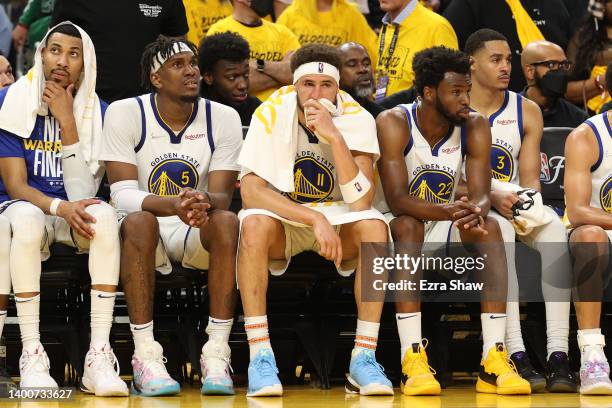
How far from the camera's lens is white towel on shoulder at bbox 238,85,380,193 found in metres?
5.91

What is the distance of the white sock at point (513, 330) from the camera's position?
5.96m

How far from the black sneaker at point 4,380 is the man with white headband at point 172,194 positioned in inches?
23.1

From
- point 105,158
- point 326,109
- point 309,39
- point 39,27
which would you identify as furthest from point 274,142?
point 39,27

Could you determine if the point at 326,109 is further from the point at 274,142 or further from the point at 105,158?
the point at 105,158

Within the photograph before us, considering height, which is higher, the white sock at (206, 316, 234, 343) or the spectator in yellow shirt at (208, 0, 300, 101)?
the spectator in yellow shirt at (208, 0, 300, 101)

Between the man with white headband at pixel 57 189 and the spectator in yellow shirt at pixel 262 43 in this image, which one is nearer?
the man with white headband at pixel 57 189

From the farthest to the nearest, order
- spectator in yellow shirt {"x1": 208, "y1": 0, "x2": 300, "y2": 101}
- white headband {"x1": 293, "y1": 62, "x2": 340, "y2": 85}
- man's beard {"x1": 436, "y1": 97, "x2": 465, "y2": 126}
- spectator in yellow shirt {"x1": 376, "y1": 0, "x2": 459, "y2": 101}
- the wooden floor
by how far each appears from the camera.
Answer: spectator in yellow shirt {"x1": 376, "y1": 0, "x2": 459, "y2": 101} → spectator in yellow shirt {"x1": 208, "y1": 0, "x2": 300, "y2": 101} → man's beard {"x1": 436, "y1": 97, "x2": 465, "y2": 126} → white headband {"x1": 293, "y1": 62, "x2": 340, "y2": 85} → the wooden floor

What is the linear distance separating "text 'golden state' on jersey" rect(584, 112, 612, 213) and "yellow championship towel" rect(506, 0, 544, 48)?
2.31 m

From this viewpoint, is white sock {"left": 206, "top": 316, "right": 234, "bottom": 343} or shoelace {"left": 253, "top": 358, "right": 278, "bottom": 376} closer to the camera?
shoelace {"left": 253, "top": 358, "right": 278, "bottom": 376}

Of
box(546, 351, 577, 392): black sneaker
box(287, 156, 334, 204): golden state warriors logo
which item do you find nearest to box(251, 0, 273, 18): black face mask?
box(287, 156, 334, 204): golden state warriors logo

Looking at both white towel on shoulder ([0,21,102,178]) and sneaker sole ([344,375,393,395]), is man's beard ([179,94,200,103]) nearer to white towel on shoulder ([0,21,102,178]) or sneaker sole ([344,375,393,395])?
white towel on shoulder ([0,21,102,178])

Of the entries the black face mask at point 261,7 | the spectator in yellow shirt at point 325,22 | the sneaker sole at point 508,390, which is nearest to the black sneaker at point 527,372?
the sneaker sole at point 508,390

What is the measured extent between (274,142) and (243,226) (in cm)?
51

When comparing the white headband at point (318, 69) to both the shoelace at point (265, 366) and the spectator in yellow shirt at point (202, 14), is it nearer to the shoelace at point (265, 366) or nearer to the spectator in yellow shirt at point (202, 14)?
the shoelace at point (265, 366)
